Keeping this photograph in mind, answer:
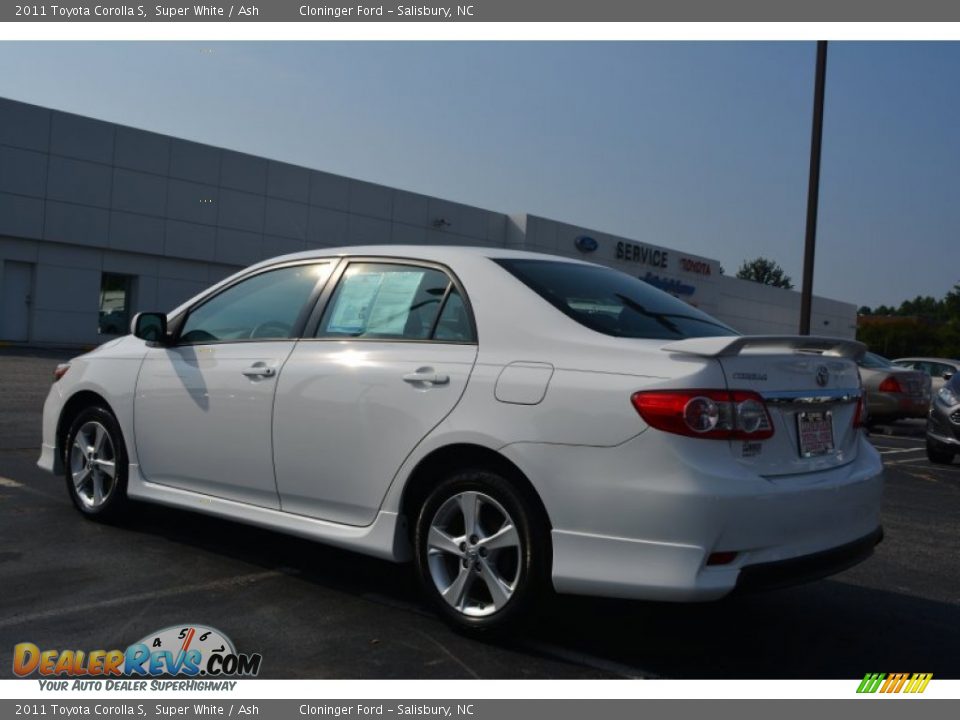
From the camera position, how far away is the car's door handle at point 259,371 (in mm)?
4881

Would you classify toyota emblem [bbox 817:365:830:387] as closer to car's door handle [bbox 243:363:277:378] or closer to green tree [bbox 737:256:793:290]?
car's door handle [bbox 243:363:277:378]

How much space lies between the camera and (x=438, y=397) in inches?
166

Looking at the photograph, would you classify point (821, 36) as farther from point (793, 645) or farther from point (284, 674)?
point (284, 674)

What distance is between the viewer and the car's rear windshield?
13.8 ft

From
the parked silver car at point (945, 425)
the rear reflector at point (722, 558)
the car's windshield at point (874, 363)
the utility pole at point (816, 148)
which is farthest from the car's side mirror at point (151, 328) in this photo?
the car's windshield at point (874, 363)

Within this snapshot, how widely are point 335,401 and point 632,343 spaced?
144 cm

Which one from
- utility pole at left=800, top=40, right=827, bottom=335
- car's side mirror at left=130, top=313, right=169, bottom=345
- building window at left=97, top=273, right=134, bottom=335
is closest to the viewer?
car's side mirror at left=130, top=313, right=169, bottom=345

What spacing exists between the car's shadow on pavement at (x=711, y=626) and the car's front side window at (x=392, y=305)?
1.24m

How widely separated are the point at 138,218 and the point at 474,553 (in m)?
31.5

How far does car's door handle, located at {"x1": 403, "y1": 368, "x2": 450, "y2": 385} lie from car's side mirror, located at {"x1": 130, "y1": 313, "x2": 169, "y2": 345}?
1946 mm

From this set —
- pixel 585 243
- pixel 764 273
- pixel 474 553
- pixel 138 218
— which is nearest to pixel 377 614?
pixel 474 553

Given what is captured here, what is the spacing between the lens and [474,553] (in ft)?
13.2

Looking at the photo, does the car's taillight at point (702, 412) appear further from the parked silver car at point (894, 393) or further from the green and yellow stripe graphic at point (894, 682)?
the parked silver car at point (894, 393)

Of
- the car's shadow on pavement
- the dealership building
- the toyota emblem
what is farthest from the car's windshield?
the dealership building
